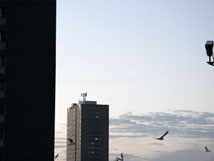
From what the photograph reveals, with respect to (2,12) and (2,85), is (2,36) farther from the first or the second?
(2,85)

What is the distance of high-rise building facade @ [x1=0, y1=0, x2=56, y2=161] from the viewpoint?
54812 millimetres

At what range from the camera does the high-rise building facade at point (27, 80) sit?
5481 centimetres

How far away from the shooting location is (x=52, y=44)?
59.6m

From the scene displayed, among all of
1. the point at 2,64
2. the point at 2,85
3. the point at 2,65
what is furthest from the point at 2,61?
the point at 2,85

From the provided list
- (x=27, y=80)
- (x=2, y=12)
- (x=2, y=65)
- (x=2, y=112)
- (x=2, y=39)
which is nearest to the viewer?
(x=2, y=112)

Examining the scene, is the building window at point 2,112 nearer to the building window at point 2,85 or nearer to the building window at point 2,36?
the building window at point 2,85

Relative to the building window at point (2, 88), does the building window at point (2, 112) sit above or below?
below

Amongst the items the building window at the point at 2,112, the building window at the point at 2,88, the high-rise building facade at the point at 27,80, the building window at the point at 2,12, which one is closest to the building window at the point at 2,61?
the high-rise building facade at the point at 27,80

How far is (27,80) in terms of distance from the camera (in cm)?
5709

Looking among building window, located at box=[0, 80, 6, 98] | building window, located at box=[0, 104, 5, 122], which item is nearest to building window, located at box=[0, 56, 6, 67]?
building window, located at box=[0, 80, 6, 98]

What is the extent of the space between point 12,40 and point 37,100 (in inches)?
A: 320

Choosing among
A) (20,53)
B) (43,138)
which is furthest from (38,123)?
(20,53)

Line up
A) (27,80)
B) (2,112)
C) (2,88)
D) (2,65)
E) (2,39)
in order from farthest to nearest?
(27,80), (2,39), (2,65), (2,88), (2,112)

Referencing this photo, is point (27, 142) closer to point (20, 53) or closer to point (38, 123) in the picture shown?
point (38, 123)
